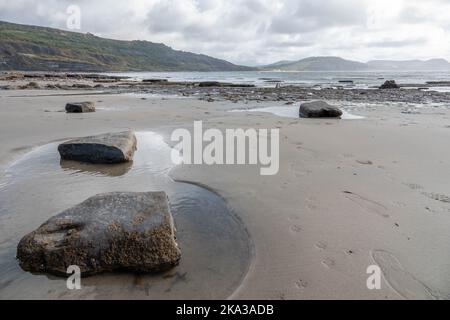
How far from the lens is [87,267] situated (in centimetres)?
310

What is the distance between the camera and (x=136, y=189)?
5.37 m

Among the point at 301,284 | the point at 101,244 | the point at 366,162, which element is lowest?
the point at 301,284

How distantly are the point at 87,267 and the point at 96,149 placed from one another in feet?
12.8

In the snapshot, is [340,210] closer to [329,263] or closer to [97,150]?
[329,263]

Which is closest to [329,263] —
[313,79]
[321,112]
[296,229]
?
[296,229]

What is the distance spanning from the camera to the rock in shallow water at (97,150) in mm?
6600

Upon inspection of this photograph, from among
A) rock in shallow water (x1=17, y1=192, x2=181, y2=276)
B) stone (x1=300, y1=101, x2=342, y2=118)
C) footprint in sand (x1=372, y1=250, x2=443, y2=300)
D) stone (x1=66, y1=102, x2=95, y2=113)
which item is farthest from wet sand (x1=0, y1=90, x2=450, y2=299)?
stone (x1=66, y1=102, x2=95, y2=113)

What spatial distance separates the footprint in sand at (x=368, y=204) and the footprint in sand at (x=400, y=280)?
1.05 m

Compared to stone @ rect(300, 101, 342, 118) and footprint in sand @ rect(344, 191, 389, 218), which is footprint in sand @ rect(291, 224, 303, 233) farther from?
stone @ rect(300, 101, 342, 118)

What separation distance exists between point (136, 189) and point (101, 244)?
2.26 meters

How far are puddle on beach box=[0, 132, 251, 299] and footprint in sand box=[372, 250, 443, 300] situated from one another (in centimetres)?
130

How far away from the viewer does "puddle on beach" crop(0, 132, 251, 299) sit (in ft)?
9.70

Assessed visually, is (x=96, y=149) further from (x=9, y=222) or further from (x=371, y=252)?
(x=371, y=252)
